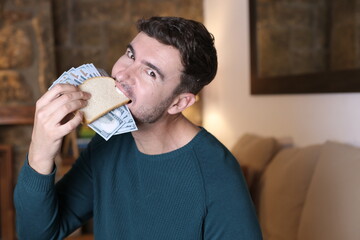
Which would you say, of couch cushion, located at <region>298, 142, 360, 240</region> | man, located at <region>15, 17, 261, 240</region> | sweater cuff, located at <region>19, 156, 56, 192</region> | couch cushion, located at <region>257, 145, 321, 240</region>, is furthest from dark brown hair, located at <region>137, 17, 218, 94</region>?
couch cushion, located at <region>257, 145, 321, 240</region>

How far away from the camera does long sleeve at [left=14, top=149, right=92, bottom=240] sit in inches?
41.4

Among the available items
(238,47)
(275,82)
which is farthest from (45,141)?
(238,47)

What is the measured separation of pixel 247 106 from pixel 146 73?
5.90 feet

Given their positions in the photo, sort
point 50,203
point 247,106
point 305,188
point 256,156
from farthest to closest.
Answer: point 247,106
point 256,156
point 305,188
point 50,203

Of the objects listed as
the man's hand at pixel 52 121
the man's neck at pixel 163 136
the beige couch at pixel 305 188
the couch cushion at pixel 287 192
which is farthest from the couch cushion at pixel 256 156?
the man's hand at pixel 52 121

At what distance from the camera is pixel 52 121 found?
3.21 feet

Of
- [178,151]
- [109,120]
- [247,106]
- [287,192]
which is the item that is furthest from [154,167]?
[247,106]

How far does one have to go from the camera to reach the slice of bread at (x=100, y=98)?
3.51 feet

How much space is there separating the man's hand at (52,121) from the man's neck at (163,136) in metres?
0.25

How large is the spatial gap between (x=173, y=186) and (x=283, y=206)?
0.85 m

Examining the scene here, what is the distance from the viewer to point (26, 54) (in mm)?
3232

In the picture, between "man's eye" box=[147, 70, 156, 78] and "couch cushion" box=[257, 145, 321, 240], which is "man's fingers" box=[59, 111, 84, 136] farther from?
"couch cushion" box=[257, 145, 321, 240]

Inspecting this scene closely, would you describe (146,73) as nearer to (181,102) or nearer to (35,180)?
(181,102)

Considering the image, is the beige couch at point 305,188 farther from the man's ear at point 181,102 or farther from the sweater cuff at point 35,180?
the sweater cuff at point 35,180
